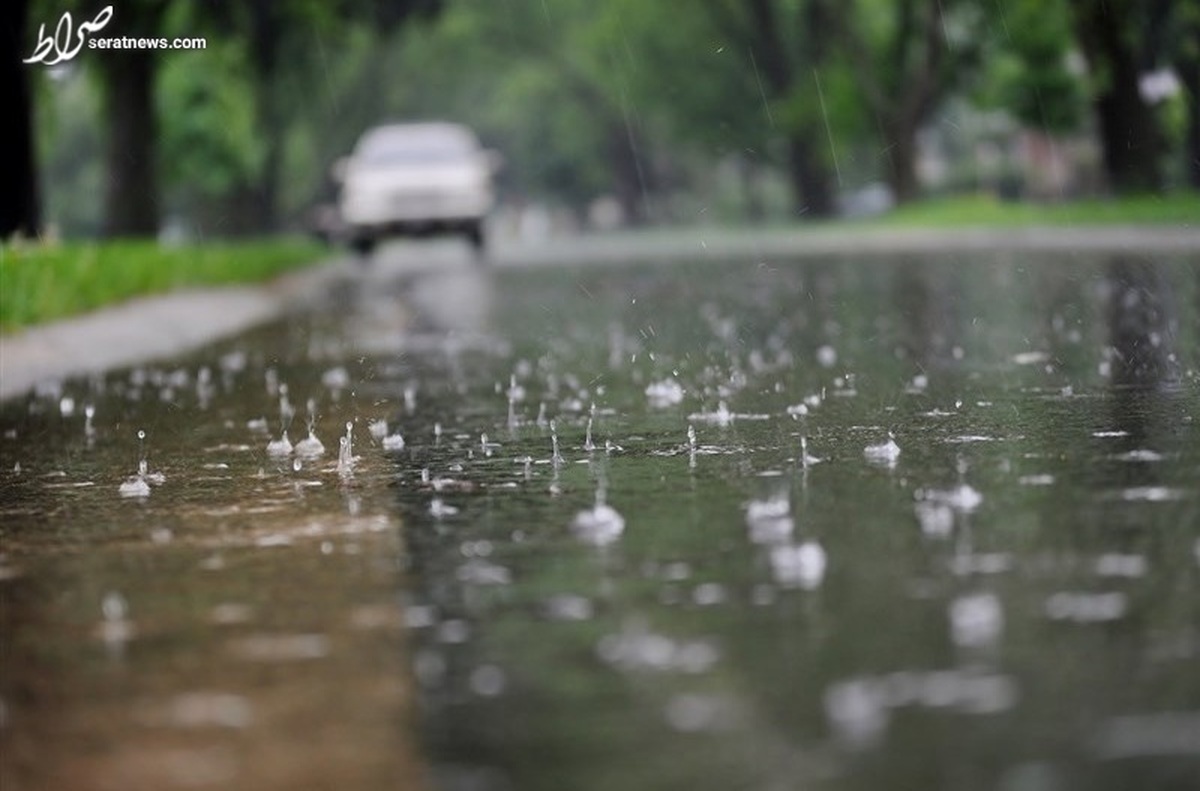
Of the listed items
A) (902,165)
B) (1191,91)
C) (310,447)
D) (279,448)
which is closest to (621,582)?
(310,447)

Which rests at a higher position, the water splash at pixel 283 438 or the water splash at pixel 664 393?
the water splash at pixel 283 438

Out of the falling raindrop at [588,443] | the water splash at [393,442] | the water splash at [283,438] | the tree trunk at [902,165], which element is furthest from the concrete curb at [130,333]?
the tree trunk at [902,165]

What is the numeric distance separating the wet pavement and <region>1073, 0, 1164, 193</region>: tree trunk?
Answer: 26204 millimetres

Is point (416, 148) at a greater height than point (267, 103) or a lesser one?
lesser

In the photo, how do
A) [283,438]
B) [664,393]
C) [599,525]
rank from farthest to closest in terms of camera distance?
[664,393] → [283,438] → [599,525]

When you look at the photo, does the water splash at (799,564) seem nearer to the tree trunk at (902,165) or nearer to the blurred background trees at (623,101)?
the blurred background trees at (623,101)

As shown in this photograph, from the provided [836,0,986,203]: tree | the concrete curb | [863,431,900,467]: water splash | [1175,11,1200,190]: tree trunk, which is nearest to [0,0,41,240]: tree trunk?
the concrete curb

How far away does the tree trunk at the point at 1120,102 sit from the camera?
39.8 m

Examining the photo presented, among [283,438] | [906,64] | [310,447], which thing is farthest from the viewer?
[906,64]

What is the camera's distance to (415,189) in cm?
4391

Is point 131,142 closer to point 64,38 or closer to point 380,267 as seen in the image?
→ point 64,38

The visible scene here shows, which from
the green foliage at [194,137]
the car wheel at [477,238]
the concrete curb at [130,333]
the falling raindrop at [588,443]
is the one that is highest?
the green foliage at [194,137]

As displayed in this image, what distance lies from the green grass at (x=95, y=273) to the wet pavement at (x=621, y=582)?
4.85m

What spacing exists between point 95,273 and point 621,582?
16.9 meters
